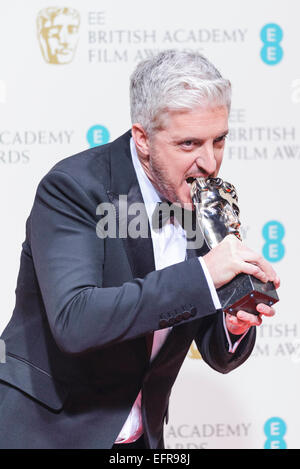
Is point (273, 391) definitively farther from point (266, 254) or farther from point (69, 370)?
point (69, 370)

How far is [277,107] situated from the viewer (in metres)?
2.58

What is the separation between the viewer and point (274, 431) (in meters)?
2.80

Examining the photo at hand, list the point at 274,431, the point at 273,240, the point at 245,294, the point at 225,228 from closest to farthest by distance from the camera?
1. the point at 245,294
2. the point at 225,228
3. the point at 273,240
4. the point at 274,431

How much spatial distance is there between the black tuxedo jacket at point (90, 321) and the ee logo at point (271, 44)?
1.10 metres

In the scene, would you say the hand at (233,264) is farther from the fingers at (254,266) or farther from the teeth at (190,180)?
the teeth at (190,180)

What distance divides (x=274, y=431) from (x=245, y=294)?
1.71 metres

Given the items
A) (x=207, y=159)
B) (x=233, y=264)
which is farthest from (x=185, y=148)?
(x=233, y=264)

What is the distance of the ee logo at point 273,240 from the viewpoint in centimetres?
265

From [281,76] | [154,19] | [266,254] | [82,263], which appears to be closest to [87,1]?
[154,19]

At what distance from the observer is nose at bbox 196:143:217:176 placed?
148 cm

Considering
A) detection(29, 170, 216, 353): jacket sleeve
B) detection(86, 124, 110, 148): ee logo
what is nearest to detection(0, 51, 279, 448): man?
detection(29, 170, 216, 353): jacket sleeve

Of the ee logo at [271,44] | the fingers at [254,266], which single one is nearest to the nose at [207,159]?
the fingers at [254,266]

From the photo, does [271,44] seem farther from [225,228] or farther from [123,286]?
[123,286]

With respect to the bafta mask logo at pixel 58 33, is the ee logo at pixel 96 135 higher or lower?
lower
